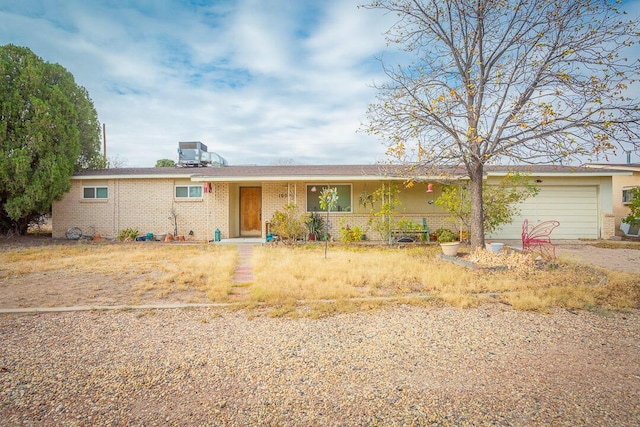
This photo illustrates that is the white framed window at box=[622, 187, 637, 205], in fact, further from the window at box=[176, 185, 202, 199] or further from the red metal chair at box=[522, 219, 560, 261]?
the window at box=[176, 185, 202, 199]

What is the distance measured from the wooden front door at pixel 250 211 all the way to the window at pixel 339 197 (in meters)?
2.54

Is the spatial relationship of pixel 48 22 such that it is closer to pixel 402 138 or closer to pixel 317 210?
pixel 317 210

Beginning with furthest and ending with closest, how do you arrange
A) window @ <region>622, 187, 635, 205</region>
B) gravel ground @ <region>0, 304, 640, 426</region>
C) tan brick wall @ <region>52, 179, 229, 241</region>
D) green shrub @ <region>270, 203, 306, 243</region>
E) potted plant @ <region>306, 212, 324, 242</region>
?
window @ <region>622, 187, 635, 205</region> → tan brick wall @ <region>52, 179, 229, 241</region> → potted plant @ <region>306, 212, 324, 242</region> → green shrub @ <region>270, 203, 306, 243</region> → gravel ground @ <region>0, 304, 640, 426</region>

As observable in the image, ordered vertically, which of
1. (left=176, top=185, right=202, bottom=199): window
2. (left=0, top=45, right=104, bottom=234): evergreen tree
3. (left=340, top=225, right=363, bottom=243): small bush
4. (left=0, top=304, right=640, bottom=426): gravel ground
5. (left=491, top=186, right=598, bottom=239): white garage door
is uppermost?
(left=0, top=45, right=104, bottom=234): evergreen tree

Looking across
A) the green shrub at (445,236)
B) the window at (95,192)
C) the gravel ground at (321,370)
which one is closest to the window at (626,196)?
the green shrub at (445,236)

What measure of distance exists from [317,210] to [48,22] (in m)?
11.8

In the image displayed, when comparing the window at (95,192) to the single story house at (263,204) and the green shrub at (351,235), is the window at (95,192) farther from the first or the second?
the green shrub at (351,235)

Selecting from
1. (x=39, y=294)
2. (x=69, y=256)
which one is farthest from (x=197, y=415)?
(x=69, y=256)

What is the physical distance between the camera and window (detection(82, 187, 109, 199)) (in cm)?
1464

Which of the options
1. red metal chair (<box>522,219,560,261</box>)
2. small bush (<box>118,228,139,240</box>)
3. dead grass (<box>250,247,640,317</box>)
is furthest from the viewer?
small bush (<box>118,228,139,240</box>)

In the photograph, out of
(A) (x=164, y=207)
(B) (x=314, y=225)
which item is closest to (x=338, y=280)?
(B) (x=314, y=225)

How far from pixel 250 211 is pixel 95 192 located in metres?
6.84

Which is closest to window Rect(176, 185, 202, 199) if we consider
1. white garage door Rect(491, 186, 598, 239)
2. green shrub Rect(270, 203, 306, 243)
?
green shrub Rect(270, 203, 306, 243)

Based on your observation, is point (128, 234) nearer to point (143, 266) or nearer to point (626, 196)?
point (143, 266)
